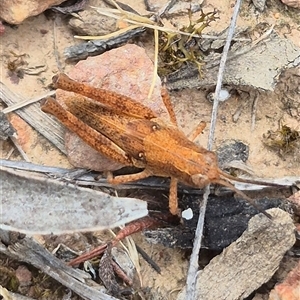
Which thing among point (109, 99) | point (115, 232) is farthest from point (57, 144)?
point (115, 232)

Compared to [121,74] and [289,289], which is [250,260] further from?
[121,74]

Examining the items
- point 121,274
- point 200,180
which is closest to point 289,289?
point 200,180

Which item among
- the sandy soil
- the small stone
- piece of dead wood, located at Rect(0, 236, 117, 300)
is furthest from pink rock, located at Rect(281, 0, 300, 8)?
the small stone

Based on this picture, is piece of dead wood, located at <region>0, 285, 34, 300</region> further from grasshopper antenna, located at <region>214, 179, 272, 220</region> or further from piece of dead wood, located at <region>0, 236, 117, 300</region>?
grasshopper antenna, located at <region>214, 179, 272, 220</region>

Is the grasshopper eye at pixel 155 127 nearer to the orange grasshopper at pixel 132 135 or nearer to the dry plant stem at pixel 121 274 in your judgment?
the orange grasshopper at pixel 132 135

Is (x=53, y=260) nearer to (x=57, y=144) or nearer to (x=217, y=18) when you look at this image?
(x=57, y=144)

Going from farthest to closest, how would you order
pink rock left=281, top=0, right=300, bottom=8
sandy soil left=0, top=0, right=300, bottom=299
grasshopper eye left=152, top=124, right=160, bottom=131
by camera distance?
1. pink rock left=281, top=0, right=300, bottom=8
2. sandy soil left=0, top=0, right=300, bottom=299
3. grasshopper eye left=152, top=124, right=160, bottom=131

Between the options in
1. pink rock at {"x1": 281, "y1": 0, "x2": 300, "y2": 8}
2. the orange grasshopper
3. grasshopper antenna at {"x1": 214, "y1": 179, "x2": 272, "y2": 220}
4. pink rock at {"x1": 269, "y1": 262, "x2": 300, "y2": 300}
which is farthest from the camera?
pink rock at {"x1": 281, "y1": 0, "x2": 300, "y2": 8}
